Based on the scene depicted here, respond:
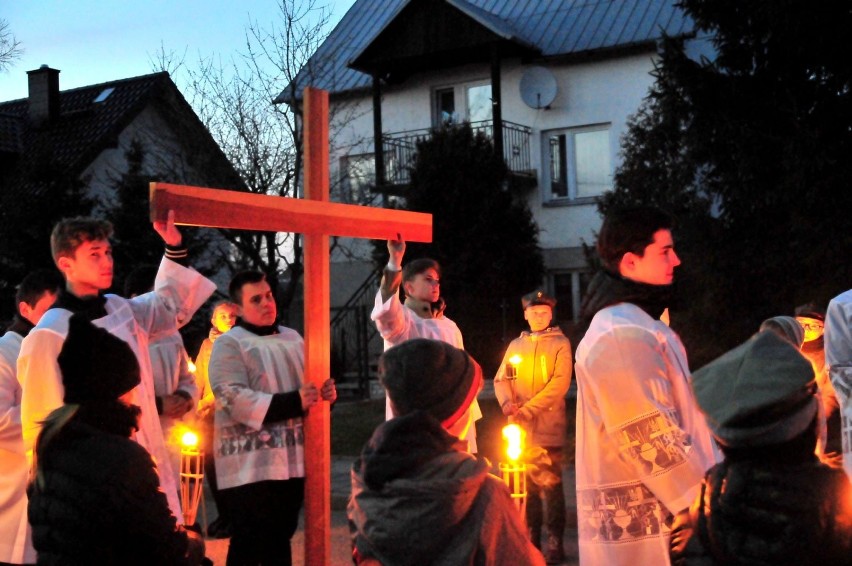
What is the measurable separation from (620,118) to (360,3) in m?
9.21

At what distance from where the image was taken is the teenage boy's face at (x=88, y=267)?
14.9 feet

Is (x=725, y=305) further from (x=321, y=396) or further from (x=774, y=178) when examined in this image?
(x=321, y=396)

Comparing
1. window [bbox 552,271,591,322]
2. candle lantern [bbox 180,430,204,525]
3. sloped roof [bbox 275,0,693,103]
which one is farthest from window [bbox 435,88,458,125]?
candle lantern [bbox 180,430,204,525]

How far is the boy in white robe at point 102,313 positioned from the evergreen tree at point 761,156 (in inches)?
308

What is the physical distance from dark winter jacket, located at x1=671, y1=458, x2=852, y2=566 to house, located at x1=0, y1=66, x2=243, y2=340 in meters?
15.0

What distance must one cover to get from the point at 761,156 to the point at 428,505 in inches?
426

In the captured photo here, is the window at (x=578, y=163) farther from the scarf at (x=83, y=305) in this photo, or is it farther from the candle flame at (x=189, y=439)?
the scarf at (x=83, y=305)

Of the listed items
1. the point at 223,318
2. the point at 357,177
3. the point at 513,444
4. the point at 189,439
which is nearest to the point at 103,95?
the point at 357,177

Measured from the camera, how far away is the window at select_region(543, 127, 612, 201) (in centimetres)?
2259

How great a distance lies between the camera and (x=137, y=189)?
61.6ft

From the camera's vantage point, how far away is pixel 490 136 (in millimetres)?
22469

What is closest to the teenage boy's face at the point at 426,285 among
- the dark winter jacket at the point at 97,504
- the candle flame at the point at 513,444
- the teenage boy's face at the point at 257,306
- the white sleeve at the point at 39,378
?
the teenage boy's face at the point at 257,306

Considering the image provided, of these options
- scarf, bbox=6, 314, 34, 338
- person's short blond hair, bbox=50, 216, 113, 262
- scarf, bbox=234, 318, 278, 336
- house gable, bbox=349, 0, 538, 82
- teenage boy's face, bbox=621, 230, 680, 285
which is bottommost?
scarf, bbox=234, 318, 278, 336

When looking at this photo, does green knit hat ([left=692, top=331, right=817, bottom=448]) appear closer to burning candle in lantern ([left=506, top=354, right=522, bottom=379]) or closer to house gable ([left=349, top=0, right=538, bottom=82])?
burning candle in lantern ([left=506, top=354, right=522, bottom=379])
